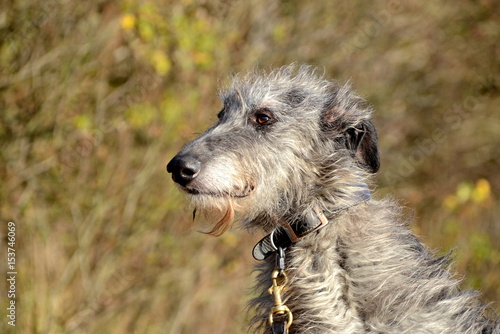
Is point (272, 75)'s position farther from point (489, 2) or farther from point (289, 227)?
point (489, 2)

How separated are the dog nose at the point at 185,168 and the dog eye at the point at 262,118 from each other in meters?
0.53

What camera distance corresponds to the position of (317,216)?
2.57 metres

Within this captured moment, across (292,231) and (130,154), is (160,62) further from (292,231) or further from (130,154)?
(292,231)

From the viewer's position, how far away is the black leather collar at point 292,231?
8.32ft

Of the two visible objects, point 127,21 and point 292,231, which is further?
point 127,21

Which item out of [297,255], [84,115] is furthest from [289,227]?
[84,115]

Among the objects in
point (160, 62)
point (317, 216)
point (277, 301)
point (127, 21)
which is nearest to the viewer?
point (277, 301)

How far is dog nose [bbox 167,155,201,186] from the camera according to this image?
2574 mm

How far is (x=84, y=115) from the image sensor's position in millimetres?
5445

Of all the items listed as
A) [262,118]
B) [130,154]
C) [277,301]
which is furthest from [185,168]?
[130,154]

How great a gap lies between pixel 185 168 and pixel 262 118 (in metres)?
0.61

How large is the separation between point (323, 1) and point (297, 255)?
6221 millimetres

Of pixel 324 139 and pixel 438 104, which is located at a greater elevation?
pixel 324 139

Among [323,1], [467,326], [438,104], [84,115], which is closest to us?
[467,326]
